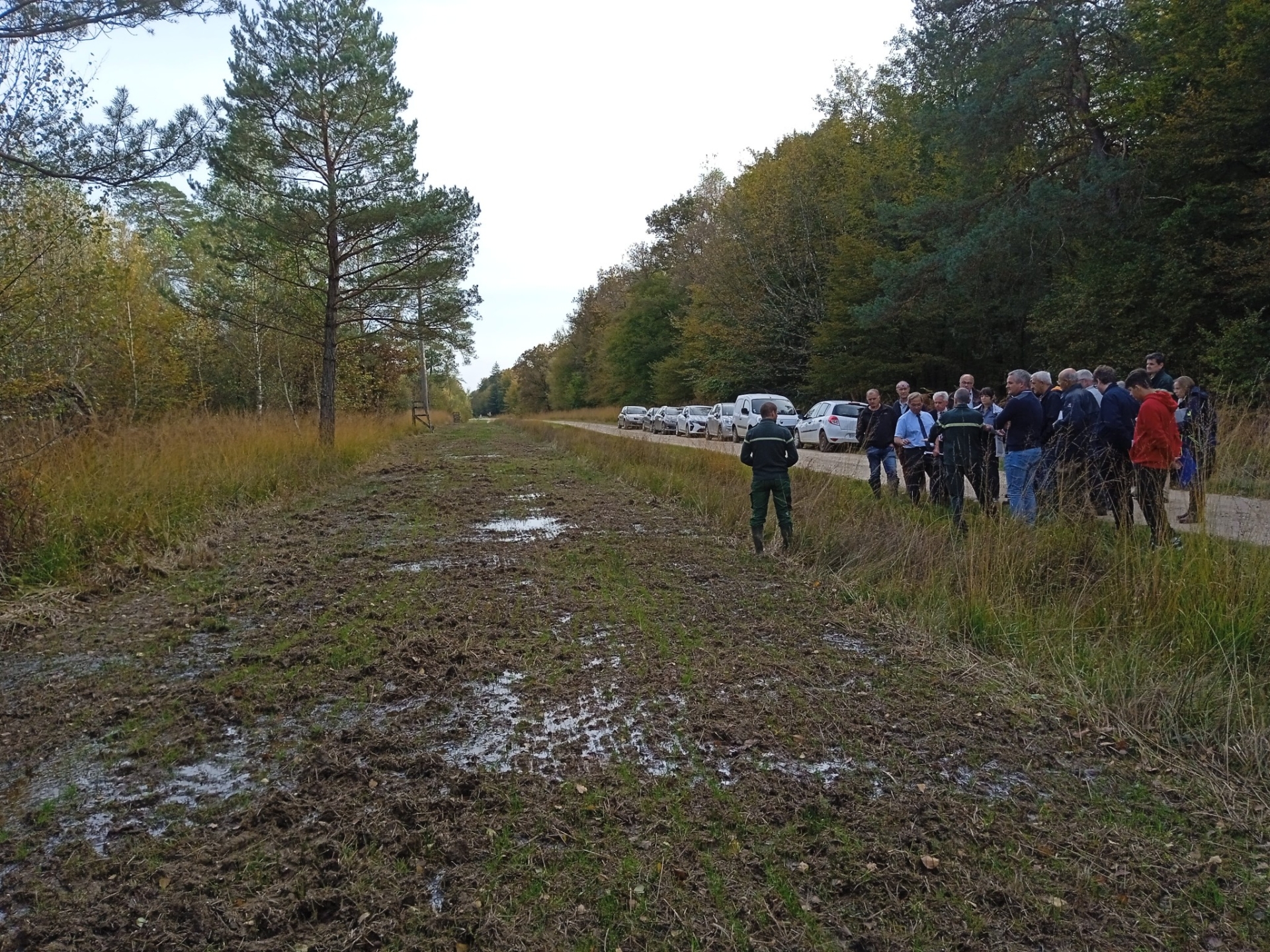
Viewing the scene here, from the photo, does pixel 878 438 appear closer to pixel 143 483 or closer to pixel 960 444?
pixel 960 444

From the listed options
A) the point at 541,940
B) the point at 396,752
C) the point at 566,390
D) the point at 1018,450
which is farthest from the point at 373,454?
the point at 566,390

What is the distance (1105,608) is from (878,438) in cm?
579

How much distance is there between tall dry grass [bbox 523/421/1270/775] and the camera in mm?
3838

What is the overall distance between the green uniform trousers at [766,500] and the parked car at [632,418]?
3765 cm

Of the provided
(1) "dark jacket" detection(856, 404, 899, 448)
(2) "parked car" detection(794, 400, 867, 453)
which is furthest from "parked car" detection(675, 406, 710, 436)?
(1) "dark jacket" detection(856, 404, 899, 448)

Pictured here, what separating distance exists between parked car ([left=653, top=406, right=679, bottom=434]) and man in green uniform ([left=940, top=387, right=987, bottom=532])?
2889 centimetres

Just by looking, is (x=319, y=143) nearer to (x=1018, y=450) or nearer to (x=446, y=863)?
(x=1018, y=450)

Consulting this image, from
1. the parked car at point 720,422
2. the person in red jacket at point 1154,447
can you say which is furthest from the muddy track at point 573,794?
the parked car at point 720,422

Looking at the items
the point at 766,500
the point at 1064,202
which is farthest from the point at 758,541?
the point at 1064,202

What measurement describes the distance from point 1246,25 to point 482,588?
20.8m

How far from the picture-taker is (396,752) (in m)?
3.55

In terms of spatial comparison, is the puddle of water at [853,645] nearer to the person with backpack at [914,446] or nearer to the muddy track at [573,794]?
the muddy track at [573,794]

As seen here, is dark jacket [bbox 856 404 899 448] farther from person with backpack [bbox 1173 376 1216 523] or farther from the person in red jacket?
person with backpack [bbox 1173 376 1216 523]

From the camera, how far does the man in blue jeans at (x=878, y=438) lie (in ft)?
35.1
